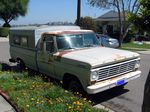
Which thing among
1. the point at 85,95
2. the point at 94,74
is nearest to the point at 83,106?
the point at 94,74

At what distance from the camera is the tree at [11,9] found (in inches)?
1962

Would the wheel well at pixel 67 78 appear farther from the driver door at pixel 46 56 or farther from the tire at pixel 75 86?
the driver door at pixel 46 56

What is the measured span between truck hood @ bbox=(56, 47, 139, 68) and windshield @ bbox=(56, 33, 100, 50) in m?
0.34

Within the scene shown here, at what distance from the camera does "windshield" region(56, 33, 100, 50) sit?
8.70 meters

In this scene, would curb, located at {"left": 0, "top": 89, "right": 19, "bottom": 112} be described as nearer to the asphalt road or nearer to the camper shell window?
the asphalt road

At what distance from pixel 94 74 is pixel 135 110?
4.10 ft

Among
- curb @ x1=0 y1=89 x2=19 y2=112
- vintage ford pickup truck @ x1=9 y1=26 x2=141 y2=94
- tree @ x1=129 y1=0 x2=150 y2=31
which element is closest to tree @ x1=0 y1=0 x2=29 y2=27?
vintage ford pickup truck @ x1=9 y1=26 x2=141 y2=94

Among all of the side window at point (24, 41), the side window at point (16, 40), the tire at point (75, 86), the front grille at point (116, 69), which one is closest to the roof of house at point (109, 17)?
the side window at point (16, 40)

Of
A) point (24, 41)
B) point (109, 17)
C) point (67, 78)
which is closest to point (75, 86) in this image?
point (67, 78)

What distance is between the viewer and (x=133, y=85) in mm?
9586

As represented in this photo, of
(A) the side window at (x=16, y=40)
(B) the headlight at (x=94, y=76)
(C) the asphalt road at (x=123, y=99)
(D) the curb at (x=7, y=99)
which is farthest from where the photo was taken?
(A) the side window at (x=16, y=40)

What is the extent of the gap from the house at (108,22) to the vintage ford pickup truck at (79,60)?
33.3 m

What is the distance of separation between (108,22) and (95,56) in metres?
41.6

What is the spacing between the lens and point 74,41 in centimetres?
886
